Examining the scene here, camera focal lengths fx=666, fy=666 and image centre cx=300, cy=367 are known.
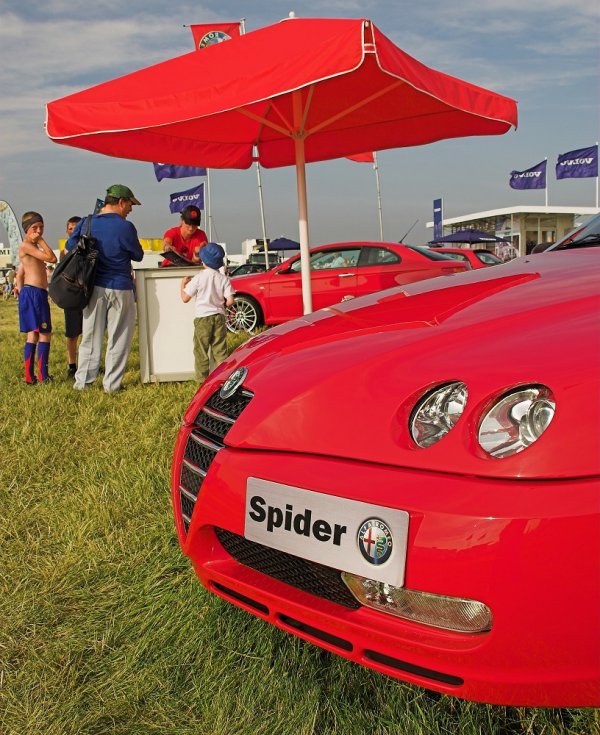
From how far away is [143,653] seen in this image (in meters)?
1.96

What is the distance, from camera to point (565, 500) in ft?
3.59

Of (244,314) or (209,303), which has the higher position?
(209,303)

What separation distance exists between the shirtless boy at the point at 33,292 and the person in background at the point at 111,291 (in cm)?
59

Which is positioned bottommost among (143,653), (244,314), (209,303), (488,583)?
(143,653)

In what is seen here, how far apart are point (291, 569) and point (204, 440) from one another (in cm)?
43

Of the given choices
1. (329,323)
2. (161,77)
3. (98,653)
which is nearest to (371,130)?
(161,77)

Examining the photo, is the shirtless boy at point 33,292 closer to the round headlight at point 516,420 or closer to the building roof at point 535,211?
the round headlight at point 516,420

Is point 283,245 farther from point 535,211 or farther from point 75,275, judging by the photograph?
point 75,275

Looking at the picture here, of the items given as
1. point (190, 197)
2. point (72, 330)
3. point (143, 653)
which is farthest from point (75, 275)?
point (190, 197)

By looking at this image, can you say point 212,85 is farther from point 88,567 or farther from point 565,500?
point 565,500

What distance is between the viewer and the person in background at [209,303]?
5660 millimetres

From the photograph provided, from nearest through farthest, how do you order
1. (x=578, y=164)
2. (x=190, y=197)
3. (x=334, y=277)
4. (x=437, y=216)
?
(x=334, y=277)
(x=190, y=197)
(x=578, y=164)
(x=437, y=216)

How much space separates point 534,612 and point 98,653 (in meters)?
1.39

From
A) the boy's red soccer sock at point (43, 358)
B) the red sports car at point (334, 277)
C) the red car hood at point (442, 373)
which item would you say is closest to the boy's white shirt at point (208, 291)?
the boy's red soccer sock at point (43, 358)
